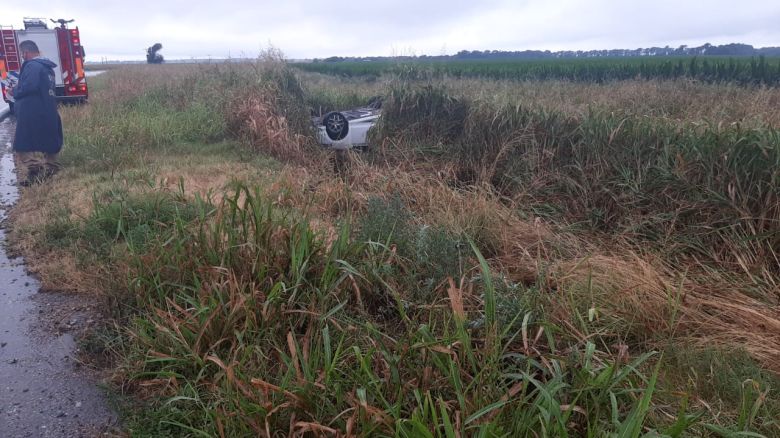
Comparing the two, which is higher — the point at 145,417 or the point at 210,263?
the point at 210,263

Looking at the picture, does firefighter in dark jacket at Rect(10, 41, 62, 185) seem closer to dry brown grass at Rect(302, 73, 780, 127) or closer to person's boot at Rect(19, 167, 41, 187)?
person's boot at Rect(19, 167, 41, 187)

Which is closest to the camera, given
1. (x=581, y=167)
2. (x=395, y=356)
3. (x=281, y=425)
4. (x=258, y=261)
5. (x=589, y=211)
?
(x=281, y=425)

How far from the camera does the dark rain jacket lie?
7.52 metres

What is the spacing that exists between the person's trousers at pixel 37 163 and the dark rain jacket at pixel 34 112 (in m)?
0.20

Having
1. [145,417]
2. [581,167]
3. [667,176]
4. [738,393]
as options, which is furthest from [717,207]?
[145,417]

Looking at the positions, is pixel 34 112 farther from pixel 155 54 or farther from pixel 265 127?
pixel 155 54

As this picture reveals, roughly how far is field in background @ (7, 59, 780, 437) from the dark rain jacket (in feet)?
4.86

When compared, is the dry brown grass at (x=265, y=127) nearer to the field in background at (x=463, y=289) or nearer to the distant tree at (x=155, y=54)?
the field in background at (x=463, y=289)

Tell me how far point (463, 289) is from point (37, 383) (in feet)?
7.82

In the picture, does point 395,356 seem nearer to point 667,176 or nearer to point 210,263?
point 210,263

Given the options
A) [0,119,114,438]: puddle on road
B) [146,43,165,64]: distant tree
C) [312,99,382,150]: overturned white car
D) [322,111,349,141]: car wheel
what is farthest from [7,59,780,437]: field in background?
[146,43,165,64]: distant tree

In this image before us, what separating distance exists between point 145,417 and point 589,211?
4054mm

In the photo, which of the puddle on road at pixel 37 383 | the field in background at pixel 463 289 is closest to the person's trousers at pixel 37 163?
the field in background at pixel 463 289

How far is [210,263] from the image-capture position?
3.47 metres
